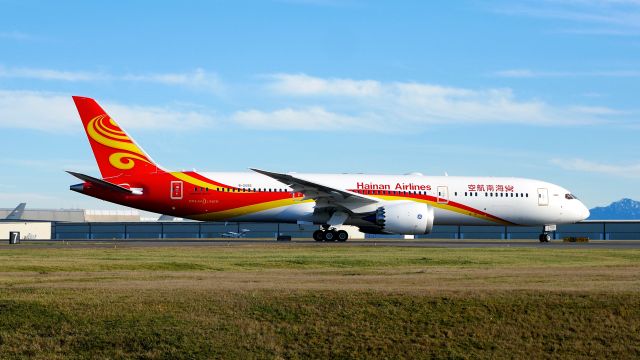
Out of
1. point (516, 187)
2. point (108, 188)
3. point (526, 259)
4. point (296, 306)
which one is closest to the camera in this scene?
point (296, 306)

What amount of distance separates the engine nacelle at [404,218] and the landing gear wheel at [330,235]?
12.2ft

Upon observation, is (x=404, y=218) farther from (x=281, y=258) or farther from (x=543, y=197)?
(x=281, y=258)

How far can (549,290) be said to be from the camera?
22969 mm

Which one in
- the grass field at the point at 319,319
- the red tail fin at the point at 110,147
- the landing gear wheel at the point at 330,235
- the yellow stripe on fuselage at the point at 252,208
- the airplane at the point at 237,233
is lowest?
the grass field at the point at 319,319

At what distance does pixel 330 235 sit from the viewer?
55594 millimetres

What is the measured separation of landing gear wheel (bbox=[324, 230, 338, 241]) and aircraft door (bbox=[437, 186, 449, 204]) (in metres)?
7.01

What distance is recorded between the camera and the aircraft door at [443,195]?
56125 mm

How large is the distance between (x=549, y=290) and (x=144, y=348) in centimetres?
1060

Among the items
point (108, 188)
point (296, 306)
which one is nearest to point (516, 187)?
point (108, 188)

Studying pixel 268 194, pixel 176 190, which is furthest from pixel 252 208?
pixel 176 190

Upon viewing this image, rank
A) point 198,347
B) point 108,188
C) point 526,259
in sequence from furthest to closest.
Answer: point 108,188
point 526,259
point 198,347

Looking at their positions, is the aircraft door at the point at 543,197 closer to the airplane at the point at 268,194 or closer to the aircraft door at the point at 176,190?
the airplane at the point at 268,194

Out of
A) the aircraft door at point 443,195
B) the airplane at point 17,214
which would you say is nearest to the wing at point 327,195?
the aircraft door at point 443,195

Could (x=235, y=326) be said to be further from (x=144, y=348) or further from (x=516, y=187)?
(x=516, y=187)
